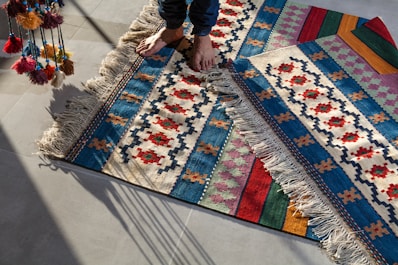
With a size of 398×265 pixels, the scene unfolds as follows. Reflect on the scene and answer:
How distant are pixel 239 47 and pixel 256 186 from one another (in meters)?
0.68

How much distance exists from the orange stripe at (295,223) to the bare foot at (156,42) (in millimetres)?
810

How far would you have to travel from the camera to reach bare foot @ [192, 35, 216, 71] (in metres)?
1.93

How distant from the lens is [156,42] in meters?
2.00

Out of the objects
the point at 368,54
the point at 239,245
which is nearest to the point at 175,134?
the point at 239,245

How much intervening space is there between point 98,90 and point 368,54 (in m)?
1.01

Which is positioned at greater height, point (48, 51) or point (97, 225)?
point (48, 51)

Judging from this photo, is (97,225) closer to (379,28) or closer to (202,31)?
(202,31)

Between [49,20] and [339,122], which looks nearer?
[49,20]

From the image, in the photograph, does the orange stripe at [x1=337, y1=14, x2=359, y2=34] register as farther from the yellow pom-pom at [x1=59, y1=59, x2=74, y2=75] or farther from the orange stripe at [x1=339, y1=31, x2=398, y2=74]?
the yellow pom-pom at [x1=59, y1=59, x2=74, y2=75]

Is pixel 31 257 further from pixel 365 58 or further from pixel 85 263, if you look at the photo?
pixel 365 58

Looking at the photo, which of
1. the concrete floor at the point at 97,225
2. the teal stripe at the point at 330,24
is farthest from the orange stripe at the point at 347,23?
the concrete floor at the point at 97,225

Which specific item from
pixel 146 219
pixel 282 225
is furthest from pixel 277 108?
pixel 146 219

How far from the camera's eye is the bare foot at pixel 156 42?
1986 millimetres

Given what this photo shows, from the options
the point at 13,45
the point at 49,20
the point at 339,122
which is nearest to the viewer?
the point at 49,20
